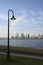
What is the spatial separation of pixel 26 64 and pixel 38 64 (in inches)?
42.3

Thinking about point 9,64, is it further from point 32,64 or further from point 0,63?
point 32,64

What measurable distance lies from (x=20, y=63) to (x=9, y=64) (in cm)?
106

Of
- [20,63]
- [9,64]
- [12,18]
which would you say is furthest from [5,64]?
[12,18]

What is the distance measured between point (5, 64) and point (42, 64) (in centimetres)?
332

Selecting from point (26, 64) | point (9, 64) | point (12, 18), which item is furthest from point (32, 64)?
point (12, 18)

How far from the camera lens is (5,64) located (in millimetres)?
15891

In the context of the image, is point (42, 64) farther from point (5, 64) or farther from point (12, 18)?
point (12, 18)

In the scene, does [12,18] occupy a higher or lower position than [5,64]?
higher

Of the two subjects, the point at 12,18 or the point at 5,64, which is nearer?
the point at 5,64

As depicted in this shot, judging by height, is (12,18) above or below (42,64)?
above

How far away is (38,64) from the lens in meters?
15.9

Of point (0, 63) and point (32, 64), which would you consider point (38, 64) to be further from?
point (0, 63)

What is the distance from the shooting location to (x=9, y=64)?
1587 centimetres

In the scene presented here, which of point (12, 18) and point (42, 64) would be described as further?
point (12, 18)
